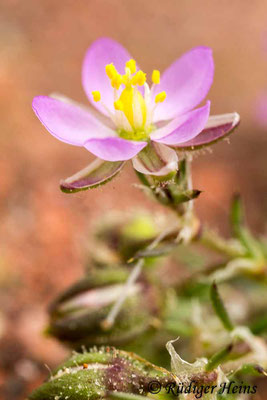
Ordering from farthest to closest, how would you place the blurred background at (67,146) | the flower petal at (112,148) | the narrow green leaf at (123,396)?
the blurred background at (67,146) < the flower petal at (112,148) < the narrow green leaf at (123,396)

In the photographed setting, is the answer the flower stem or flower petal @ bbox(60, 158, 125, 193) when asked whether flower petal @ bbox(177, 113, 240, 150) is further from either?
the flower stem

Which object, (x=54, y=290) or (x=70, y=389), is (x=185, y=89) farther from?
(x=54, y=290)

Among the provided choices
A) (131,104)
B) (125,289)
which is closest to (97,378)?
(125,289)

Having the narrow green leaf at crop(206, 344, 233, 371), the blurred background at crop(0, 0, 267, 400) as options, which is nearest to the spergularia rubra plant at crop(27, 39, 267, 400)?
the narrow green leaf at crop(206, 344, 233, 371)

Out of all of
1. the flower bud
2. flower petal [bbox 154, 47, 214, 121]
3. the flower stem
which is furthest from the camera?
the flower bud

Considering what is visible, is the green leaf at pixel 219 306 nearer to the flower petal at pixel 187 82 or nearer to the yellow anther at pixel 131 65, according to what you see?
the flower petal at pixel 187 82

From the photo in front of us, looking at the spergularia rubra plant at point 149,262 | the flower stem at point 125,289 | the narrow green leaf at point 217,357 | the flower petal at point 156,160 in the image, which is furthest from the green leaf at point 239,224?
the narrow green leaf at point 217,357

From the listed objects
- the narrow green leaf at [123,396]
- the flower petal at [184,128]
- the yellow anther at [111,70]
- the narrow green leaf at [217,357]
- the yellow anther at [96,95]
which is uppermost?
the yellow anther at [111,70]

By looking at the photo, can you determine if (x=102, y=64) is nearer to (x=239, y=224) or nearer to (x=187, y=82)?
(x=187, y=82)
